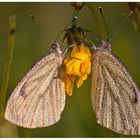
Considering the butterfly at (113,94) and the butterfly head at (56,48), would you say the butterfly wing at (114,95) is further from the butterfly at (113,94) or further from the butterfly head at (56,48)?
the butterfly head at (56,48)

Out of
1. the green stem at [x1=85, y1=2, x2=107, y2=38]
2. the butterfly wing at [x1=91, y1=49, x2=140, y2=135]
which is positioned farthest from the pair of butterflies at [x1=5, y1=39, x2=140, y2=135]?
the green stem at [x1=85, y1=2, x2=107, y2=38]

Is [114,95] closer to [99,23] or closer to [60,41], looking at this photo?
[99,23]

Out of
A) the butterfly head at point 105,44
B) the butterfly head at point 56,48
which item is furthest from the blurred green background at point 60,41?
the butterfly head at point 56,48

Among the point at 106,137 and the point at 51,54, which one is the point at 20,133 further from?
the point at 51,54

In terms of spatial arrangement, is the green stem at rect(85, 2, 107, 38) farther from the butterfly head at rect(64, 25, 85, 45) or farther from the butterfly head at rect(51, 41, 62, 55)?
the butterfly head at rect(51, 41, 62, 55)

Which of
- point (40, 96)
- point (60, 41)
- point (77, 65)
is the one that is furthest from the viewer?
point (60, 41)

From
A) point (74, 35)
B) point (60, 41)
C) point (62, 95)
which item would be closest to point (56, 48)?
point (74, 35)

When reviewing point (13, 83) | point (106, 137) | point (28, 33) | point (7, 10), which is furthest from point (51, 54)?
point (7, 10)
